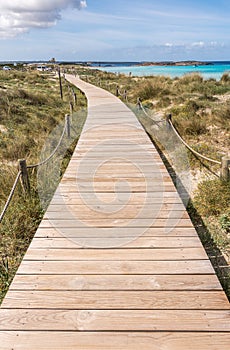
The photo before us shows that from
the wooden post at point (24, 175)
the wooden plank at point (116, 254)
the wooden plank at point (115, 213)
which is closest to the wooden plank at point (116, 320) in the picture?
the wooden plank at point (116, 254)

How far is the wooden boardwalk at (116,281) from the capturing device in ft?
6.54

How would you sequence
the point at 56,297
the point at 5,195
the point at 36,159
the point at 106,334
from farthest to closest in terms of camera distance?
the point at 36,159, the point at 5,195, the point at 56,297, the point at 106,334

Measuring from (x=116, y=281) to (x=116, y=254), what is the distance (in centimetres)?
39

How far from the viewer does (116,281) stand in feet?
8.19

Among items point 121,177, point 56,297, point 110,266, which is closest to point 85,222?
point 110,266

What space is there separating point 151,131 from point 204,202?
4.99m

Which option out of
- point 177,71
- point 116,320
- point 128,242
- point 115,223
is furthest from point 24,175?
point 177,71

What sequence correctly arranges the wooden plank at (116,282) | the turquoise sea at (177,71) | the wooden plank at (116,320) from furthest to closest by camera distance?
the turquoise sea at (177,71) < the wooden plank at (116,282) < the wooden plank at (116,320)

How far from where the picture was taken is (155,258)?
9.17 feet

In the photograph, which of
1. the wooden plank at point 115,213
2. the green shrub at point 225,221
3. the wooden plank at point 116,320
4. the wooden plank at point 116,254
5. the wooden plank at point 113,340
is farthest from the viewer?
the green shrub at point 225,221

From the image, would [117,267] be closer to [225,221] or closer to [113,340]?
[113,340]

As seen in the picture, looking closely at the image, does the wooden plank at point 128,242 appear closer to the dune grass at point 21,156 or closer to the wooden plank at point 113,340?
the dune grass at point 21,156

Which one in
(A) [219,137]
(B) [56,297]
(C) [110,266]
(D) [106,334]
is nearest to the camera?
(D) [106,334]

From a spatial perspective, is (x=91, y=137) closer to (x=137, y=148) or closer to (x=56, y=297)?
(x=137, y=148)
